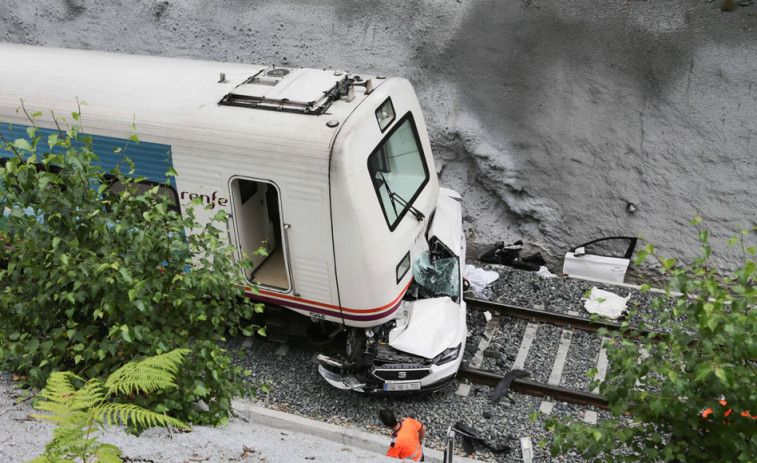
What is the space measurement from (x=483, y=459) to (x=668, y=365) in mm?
3569

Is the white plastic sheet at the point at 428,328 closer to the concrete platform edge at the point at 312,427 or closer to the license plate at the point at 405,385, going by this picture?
the license plate at the point at 405,385

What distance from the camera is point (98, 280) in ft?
15.4

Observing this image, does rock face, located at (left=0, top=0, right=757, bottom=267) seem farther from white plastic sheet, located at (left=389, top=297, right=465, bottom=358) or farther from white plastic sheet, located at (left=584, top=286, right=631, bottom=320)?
white plastic sheet, located at (left=389, top=297, right=465, bottom=358)

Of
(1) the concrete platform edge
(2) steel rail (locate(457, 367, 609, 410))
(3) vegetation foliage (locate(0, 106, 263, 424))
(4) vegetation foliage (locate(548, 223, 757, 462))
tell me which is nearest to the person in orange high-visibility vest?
(1) the concrete platform edge

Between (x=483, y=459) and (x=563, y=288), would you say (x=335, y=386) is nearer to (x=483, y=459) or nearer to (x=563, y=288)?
(x=483, y=459)

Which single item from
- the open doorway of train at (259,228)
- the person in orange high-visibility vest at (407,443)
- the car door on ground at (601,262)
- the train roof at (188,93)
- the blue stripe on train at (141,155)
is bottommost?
the car door on ground at (601,262)

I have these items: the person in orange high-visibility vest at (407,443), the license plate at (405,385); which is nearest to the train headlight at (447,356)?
the license plate at (405,385)

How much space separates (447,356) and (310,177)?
259 cm

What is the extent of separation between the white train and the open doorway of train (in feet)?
0.07

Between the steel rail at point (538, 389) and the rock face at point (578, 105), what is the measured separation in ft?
12.9

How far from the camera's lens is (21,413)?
5430mm

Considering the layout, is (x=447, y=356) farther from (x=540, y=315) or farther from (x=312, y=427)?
(x=540, y=315)

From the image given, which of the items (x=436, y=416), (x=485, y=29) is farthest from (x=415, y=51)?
(x=436, y=416)

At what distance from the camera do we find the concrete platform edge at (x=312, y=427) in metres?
7.33
